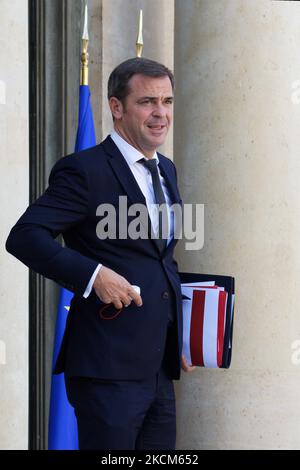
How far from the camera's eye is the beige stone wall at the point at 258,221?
493 centimetres

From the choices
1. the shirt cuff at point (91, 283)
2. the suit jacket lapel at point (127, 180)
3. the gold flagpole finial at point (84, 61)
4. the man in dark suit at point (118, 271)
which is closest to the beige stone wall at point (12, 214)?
the gold flagpole finial at point (84, 61)

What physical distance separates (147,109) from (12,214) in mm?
1194

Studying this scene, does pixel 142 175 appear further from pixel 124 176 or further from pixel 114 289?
pixel 114 289

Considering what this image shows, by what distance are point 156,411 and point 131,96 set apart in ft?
3.58

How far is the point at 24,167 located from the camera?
14.7ft

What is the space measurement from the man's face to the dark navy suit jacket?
11 cm

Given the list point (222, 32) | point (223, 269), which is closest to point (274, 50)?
point (222, 32)

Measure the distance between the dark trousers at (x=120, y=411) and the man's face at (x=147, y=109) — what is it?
82 cm

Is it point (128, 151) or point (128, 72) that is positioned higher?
point (128, 72)

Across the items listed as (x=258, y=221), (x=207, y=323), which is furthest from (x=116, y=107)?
(x=258, y=221)

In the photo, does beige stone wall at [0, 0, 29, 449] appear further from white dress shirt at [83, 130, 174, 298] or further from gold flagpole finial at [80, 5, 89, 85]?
white dress shirt at [83, 130, 174, 298]

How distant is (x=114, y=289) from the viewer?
3.10 m

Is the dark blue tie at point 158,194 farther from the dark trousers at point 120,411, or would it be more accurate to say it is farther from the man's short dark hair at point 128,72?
the dark trousers at point 120,411
